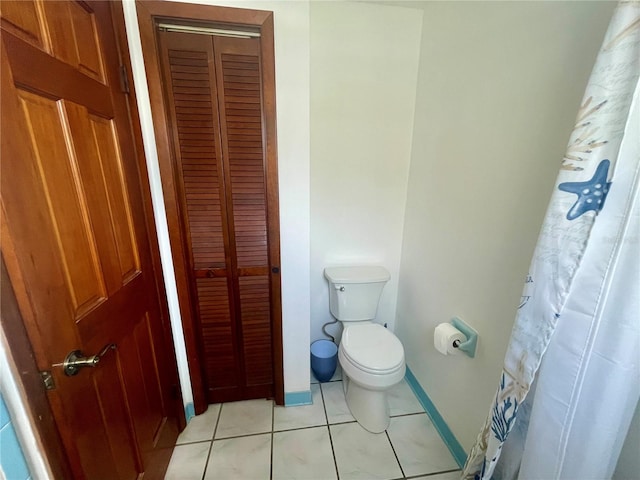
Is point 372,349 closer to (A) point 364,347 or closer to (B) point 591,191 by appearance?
(A) point 364,347

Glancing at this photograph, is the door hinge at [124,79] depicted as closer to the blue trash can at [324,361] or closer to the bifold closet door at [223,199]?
the bifold closet door at [223,199]

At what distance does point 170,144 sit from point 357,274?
1299 millimetres

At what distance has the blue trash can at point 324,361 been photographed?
5.77 ft

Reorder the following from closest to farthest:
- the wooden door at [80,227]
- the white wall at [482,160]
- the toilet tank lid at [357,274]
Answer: the wooden door at [80,227]
the white wall at [482,160]
the toilet tank lid at [357,274]

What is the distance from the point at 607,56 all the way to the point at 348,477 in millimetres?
1772

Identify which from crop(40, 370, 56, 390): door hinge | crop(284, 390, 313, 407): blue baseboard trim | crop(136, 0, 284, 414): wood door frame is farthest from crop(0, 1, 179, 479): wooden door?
crop(284, 390, 313, 407): blue baseboard trim

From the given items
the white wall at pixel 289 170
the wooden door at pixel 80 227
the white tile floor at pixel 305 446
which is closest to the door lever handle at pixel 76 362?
the wooden door at pixel 80 227

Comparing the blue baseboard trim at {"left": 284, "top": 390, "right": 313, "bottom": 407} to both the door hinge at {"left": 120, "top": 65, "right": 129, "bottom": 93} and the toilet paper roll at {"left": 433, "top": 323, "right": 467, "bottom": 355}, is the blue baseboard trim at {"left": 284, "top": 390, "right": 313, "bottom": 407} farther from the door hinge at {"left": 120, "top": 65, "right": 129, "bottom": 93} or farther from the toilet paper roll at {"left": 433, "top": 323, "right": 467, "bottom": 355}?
the door hinge at {"left": 120, "top": 65, "right": 129, "bottom": 93}

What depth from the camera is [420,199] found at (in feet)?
5.42

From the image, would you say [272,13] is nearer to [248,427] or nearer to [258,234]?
[258,234]

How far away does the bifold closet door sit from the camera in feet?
3.79

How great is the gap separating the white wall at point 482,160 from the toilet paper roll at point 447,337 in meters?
0.08

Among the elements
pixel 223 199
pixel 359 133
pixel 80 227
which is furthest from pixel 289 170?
pixel 80 227

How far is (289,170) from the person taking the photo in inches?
49.8
